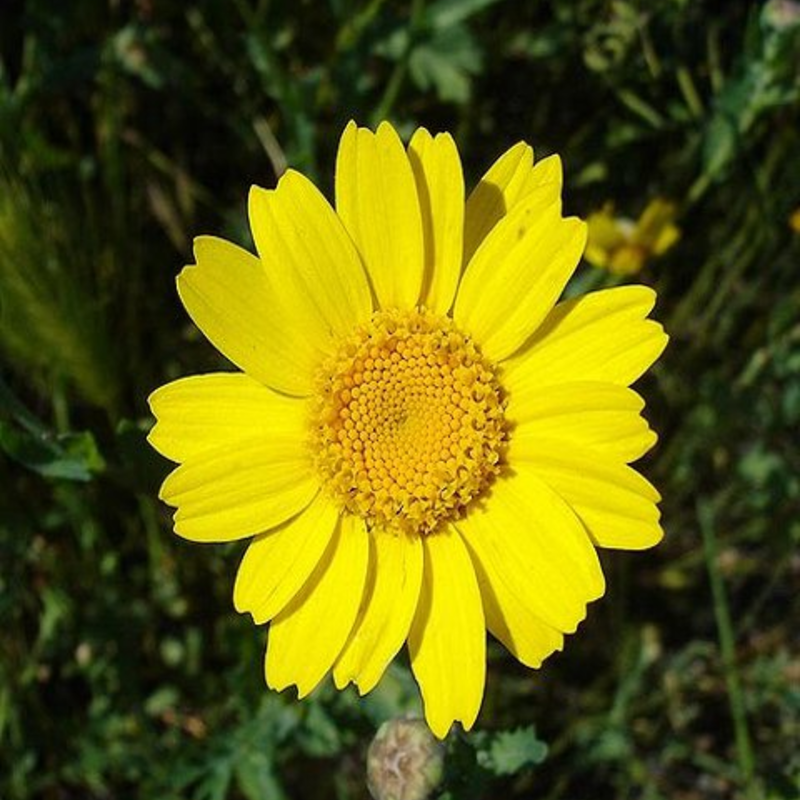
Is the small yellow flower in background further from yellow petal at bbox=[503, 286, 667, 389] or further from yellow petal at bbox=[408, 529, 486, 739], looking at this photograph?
yellow petal at bbox=[408, 529, 486, 739]

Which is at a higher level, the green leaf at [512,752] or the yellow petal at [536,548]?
the yellow petal at [536,548]

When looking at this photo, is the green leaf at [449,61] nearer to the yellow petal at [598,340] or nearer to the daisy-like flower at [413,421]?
the daisy-like flower at [413,421]

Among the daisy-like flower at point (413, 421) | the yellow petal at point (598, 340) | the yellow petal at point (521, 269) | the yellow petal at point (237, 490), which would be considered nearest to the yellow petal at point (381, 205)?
the daisy-like flower at point (413, 421)

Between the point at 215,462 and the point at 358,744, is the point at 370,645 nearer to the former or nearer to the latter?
the point at 215,462

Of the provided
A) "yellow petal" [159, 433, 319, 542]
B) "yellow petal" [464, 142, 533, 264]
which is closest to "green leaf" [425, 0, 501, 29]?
"yellow petal" [464, 142, 533, 264]

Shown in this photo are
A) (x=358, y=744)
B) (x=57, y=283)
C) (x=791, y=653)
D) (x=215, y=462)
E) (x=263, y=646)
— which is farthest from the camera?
(x=791, y=653)

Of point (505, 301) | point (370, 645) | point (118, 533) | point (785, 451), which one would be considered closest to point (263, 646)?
point (118, 533)
